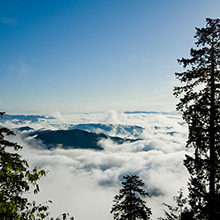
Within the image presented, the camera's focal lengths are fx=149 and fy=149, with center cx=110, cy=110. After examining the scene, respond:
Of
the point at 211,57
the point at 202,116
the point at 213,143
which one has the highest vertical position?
the point at 211,57

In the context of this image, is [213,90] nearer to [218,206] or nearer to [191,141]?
[191,141]

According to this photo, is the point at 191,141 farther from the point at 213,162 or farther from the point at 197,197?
the point at 197,197

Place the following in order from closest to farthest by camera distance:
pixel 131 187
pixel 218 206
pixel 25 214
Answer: pixel 25 214
pixel 218 206
pixel 131 187

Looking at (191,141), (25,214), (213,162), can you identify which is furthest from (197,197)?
(25,214)

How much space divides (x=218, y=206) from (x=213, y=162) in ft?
7.11

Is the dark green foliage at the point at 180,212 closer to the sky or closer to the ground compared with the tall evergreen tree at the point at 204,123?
closer to the ground

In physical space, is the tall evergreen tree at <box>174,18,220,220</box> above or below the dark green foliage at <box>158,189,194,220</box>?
above

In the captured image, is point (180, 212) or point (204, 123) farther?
point (180, 212)

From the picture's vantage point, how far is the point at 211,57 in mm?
8883

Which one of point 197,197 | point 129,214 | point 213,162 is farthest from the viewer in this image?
point 129,214

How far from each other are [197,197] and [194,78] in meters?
7.28

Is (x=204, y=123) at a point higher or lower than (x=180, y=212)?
higher

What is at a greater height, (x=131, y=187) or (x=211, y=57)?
(x=211, y=57)

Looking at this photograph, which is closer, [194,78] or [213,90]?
[213,90]
